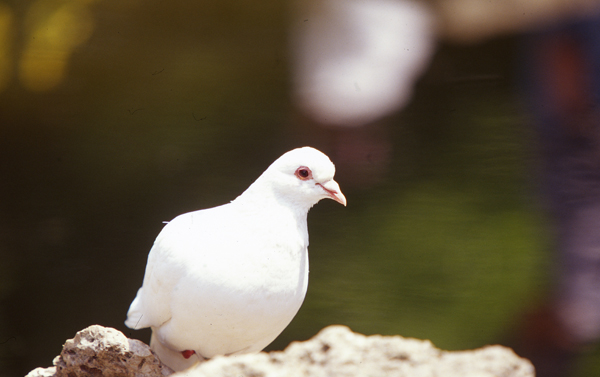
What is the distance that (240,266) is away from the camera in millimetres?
1591

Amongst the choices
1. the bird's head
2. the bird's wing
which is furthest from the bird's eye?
the bird's wing

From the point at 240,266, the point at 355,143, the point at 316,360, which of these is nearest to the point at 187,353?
the point at 240,266

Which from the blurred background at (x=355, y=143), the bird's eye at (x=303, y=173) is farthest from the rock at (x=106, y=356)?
the bird's eye at (x=303, y=173)

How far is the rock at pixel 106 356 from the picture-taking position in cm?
153

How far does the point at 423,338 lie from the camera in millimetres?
2004

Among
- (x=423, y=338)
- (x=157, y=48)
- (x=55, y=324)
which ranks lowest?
(x=55, y=324)

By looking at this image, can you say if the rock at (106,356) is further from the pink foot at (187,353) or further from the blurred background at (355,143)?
the blurred background at (355,143)

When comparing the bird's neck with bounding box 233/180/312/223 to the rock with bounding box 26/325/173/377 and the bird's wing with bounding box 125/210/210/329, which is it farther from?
the rock with bounding box 26/325/173/377

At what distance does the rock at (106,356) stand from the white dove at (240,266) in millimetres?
144

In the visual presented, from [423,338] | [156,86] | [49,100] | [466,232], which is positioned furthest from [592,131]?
[49,100]

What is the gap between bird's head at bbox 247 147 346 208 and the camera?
5.35 ft

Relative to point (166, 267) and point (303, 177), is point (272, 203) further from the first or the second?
point (166, 267)

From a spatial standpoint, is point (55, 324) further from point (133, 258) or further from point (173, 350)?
point (173, 350)

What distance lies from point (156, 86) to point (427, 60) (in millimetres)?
1001
